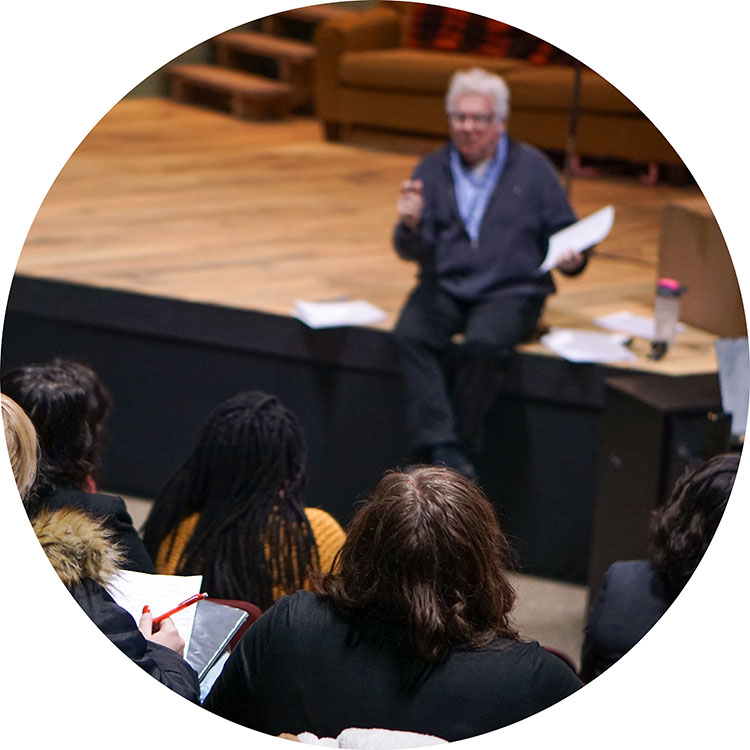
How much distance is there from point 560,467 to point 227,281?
127cm

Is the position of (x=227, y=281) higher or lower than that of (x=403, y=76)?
lower

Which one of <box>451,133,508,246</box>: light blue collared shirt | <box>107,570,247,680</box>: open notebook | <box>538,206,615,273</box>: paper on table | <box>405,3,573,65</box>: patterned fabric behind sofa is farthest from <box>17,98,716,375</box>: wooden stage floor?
<box>107,570,247,680</box>: open notebook

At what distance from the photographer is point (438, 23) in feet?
20.6

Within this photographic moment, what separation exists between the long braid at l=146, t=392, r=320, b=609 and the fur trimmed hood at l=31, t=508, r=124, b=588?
1.40ft

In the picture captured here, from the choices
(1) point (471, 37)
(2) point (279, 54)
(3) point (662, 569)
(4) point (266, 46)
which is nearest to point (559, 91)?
(1) point (471, 37)

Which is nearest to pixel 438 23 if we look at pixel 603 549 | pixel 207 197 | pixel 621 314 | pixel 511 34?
pixel 511 34

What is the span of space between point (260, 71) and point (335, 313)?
4.28 meters

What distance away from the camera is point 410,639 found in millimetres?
1282

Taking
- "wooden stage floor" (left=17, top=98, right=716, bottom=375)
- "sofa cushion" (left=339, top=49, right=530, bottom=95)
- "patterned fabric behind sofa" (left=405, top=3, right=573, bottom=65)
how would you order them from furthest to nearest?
"patterned fabric behind sofa" (left=405, top=3, right=573, bottom=65)
"sofa cushion" (left=339, top=49, right=530, bottom=95)
"wooden stage floor" (left=17, top=98, right=716, bottom=375)

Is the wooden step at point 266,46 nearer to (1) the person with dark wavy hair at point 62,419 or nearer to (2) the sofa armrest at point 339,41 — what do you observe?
(2) the sofa armrest at point 339,41

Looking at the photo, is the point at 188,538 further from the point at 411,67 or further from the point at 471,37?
the point at 471,37

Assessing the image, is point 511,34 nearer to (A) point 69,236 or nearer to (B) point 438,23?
(B) point 438,23

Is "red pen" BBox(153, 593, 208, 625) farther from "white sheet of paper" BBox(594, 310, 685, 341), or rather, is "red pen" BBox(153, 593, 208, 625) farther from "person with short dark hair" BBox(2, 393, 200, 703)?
"white sheet of paper" BBox(594, 310, 685, 341)

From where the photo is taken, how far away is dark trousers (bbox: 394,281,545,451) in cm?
316
